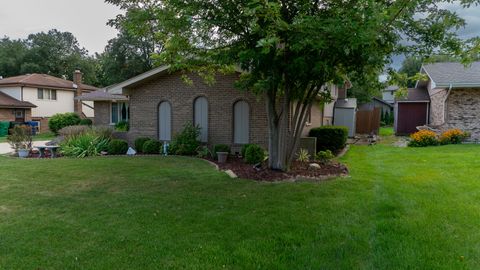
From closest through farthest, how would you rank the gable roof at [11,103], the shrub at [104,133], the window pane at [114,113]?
the shrub at [104,133] < the window pane at [114,113] < the gable roof at [11,103]

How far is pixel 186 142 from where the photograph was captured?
509 inches

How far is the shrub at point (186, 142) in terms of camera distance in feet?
42.2

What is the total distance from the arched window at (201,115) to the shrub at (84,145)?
3779 mm

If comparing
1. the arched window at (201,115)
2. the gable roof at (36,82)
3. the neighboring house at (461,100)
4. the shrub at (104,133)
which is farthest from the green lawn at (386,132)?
the gable roof at (36,82)

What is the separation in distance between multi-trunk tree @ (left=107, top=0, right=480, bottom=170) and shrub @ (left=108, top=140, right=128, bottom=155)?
20.0ft

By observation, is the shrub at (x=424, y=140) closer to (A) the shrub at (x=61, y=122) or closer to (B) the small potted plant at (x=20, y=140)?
(B) the small potted plant at (x=20, y=140)

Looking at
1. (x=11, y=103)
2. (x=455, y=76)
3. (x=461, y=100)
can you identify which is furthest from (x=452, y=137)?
(x=11, y=103)

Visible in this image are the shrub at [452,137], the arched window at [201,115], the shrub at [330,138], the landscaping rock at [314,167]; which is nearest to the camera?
the landscaping rock at [314,167]

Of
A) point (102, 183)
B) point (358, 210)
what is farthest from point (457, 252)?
point (102, 183)

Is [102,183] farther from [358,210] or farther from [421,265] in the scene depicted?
[421,265]

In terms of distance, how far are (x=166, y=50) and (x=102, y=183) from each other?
3655 millimetres

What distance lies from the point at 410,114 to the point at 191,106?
1644 centimetres

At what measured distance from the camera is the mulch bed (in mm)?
8523

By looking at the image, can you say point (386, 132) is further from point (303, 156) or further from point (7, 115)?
point (7, 115)
